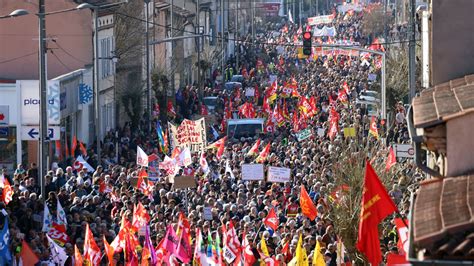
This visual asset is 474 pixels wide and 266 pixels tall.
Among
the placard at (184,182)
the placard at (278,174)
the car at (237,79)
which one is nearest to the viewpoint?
the placard at (184,182)

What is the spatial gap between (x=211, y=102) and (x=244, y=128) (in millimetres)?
16194

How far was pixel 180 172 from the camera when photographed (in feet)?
106

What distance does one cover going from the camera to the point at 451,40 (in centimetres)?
1577

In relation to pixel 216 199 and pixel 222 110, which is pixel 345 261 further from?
pixel 222 110

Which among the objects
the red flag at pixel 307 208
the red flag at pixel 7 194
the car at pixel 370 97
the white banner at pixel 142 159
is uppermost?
the car at pixel 370 97

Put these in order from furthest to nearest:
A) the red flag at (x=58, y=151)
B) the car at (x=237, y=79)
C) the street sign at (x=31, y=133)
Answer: the car at (x=237, y=79) → the red flag at (x=58, y=151) → the street sign at (x=31, y=133)

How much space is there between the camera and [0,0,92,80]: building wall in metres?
48.7

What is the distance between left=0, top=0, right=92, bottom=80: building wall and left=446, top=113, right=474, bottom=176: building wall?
3698 cm

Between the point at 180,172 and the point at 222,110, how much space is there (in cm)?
2872

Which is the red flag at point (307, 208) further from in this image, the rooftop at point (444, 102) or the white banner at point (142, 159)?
the rooftop at point (444, 102)

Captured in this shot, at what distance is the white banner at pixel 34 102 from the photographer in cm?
3338

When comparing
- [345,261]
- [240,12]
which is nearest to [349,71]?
[240,12]

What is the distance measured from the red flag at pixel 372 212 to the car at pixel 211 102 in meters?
43.4

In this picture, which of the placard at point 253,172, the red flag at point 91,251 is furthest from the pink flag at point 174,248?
the placard at point 253,172
